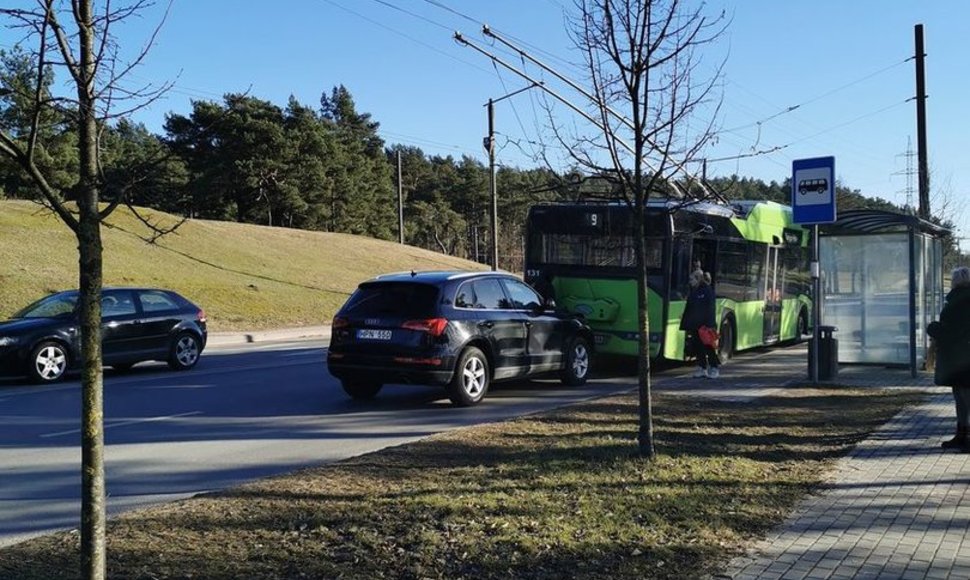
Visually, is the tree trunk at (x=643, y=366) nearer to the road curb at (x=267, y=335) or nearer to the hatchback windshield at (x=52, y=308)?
the hatchback windshield at (x=52, y=308)

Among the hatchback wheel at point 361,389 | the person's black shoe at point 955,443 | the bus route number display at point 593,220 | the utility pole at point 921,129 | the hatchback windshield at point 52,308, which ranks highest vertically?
the utility pole at point 921,129

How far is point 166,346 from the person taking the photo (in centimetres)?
1585

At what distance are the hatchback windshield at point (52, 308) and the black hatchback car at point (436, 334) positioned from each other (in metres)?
6.02

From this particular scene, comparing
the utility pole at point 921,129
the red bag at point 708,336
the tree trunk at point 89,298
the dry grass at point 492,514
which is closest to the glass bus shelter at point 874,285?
the red bag at point 708,336

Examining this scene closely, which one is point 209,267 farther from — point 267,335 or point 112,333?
point 112,333

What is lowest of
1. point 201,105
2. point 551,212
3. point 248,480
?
point 248,480

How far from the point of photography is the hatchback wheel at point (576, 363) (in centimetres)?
1335

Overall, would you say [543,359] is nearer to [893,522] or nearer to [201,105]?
[893,522]

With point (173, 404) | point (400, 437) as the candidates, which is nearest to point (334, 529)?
point (400, 437)

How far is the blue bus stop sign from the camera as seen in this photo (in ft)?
39.9

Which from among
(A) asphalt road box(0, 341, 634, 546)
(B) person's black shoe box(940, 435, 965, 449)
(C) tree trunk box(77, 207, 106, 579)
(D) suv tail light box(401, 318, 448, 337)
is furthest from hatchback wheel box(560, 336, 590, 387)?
(C) tree trunk box(77, 207, 106, 579)

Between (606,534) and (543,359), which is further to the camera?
(543,359)

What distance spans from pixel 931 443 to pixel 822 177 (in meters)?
5.04

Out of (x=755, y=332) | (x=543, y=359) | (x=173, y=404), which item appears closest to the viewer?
(x=173, y=404)
